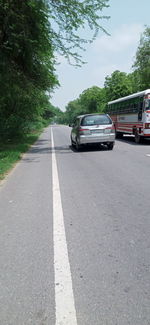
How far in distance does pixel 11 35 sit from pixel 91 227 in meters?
10.3

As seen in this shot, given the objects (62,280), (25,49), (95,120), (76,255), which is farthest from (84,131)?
(62,280)

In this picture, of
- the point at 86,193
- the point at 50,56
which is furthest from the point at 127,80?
the point at 86,193

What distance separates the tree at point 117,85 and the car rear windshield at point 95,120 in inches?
1910

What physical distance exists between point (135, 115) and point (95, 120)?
16.1 feet

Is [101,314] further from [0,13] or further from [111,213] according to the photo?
[0,13]

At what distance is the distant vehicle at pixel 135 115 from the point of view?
609 inches

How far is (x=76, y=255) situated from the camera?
Result: 3051mm

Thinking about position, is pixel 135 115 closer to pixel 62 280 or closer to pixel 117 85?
pixel 62 280

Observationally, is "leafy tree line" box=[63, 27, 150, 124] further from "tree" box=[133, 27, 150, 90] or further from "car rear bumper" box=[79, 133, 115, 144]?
"car rear bumper" box=[79, 133, 115, 144]

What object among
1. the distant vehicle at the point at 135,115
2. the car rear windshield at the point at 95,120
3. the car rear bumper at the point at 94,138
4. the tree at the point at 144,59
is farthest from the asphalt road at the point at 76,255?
the tree at the point at 144,59

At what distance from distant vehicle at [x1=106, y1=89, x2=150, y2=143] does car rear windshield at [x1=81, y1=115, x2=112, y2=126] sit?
3217mm

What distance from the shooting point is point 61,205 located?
16.2ft

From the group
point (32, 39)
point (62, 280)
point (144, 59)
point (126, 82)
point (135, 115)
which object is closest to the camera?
point (62, 280)

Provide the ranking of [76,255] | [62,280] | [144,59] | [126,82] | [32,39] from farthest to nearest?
[126,82]
[144,59]
[32,39]
[76,255]
[62,280]
